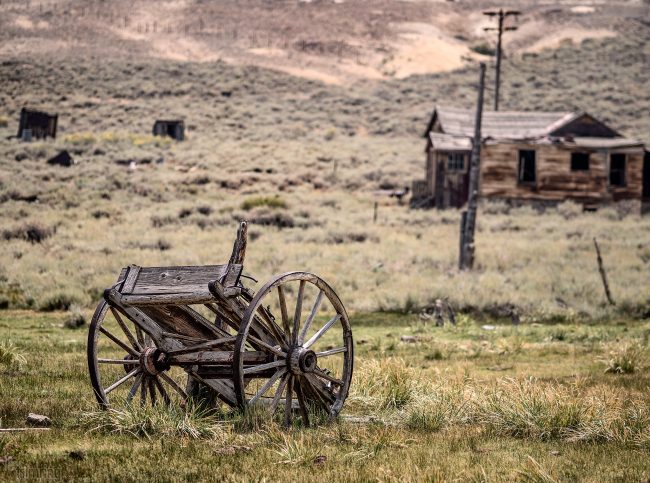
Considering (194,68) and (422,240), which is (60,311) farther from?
(194,68)

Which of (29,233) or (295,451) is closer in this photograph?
(295,451)

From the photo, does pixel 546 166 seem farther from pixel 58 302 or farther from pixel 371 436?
pixel 371 436

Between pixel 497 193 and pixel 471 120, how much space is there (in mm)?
4544

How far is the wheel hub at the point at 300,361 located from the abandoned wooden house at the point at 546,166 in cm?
2974

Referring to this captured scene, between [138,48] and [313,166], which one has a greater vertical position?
[138,48]

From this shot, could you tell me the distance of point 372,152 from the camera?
4891 centimetres

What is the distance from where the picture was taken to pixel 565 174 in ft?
120

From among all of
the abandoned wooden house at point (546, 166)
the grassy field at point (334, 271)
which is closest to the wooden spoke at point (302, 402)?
the grassy field at point (334, 271)

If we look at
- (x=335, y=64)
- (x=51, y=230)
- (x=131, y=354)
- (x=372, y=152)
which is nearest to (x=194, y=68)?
(x=335, y=64)

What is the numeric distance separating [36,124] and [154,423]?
43336mm

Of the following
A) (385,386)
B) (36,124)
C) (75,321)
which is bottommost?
(75,321)

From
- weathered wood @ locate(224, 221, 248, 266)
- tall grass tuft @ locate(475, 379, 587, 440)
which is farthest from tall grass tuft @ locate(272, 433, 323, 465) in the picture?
tall grass tuft @ locate(475, 379, 587, 440)

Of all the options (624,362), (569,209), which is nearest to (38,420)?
(624,362)

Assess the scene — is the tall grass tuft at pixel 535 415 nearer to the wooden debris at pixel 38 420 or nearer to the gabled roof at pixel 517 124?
the wooden debris at pixel 38 420
